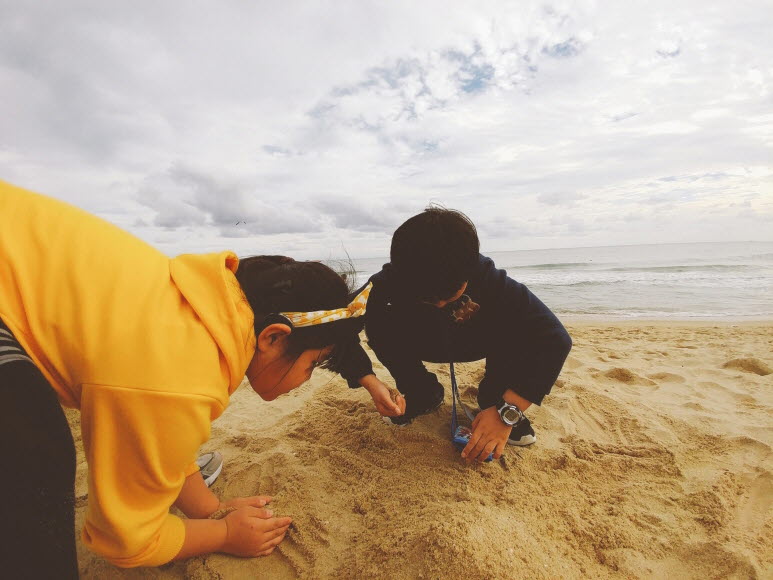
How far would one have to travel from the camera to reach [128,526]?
98cm

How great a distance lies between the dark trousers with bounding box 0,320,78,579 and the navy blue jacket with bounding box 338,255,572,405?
1.05 meters

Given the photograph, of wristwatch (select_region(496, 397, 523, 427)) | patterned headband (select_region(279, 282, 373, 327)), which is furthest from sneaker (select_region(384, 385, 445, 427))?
patterned headband (select_region(279, 282, 373, 327))

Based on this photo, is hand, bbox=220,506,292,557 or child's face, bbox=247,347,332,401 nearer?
child's face, bbox=247,347,332,401

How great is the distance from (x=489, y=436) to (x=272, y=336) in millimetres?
1077

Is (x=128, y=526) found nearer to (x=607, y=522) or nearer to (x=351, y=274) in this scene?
(x=351, y=274)

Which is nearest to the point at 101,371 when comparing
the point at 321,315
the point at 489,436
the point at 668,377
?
the point at 321,315

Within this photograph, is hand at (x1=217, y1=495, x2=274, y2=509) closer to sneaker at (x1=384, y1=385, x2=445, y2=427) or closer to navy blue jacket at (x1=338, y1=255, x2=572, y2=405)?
navy blue jacket at (x1=338, y1=255, x2=572, y2=405)

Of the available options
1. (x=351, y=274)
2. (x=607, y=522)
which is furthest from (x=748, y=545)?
(x=351, y=274)

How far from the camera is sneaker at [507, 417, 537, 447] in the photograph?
78.4 inches

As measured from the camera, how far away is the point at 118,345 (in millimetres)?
898

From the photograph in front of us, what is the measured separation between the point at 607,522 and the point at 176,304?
63.6 inches

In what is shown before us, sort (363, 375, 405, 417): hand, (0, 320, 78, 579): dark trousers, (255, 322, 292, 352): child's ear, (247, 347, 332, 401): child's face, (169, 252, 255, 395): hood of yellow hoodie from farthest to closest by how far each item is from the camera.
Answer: (363, 375, 405, 417): hand < (247, 347, 332, 401): child's face < (255, 322, 292, 352): child's ear < (169, 252, 255, 395): hood of yellow hoodie < (0, 320, 78, 579): dark trousers

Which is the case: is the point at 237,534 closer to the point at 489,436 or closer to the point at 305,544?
the point at 305,544

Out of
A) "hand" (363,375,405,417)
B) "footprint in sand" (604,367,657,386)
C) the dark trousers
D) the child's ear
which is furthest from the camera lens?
"footprint in sand" (604,367,657,386)
